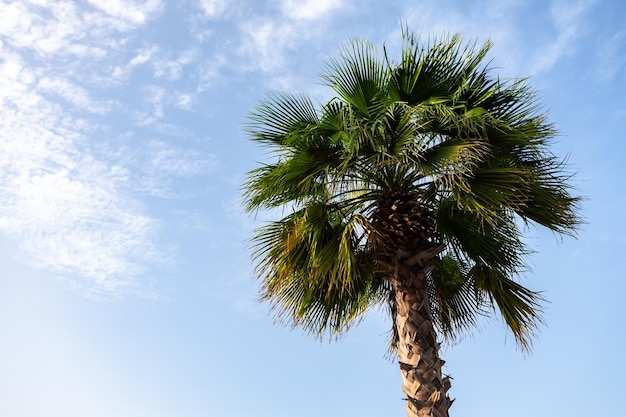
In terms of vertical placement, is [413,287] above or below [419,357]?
above

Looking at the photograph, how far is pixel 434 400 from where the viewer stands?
257 inches

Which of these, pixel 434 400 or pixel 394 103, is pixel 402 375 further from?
pixel 394 103

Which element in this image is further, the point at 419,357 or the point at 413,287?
the point at 413,287

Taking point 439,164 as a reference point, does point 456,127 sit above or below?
above

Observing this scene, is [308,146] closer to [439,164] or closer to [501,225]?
[439,164]

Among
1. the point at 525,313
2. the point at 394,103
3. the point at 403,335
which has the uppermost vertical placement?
the point at 394,103

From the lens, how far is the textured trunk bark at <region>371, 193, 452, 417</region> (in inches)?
261

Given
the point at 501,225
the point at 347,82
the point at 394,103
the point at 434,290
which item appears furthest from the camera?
the point at 434,290

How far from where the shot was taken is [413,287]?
7184 millimetres

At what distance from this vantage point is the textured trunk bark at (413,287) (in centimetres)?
662

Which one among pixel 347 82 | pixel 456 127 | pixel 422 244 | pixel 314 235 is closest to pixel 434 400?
pixel 422 244

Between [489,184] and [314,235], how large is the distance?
84.5 inches

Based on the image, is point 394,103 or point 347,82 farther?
point 347,82

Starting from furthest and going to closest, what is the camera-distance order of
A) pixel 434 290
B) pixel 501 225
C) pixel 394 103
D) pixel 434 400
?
pixel 434 290, pixel 501 225, pixel 394 103, pixel 434 400
